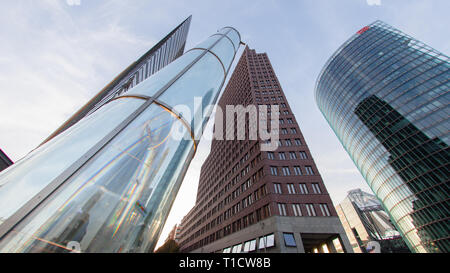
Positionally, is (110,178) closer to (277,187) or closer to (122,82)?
(277,187)

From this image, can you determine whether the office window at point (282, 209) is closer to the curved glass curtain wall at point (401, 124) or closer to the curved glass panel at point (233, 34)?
the curved glass panel at point (233, 34)

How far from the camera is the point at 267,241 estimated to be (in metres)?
21.2

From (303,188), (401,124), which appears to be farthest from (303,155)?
(401,124)

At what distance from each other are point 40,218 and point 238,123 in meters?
45.7

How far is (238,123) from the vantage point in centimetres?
4634

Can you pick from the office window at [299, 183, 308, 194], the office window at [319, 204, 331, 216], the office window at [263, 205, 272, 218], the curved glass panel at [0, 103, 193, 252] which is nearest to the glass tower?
the curved glass panel at [0, 103, 193, 252]

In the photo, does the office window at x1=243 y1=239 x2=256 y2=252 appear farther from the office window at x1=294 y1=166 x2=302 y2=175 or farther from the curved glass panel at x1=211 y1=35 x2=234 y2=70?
the curved glass panel at x1=211 y1=35 x2=234 y2=70

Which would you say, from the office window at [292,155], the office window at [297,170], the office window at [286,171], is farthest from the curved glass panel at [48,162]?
the office window at [292,155]

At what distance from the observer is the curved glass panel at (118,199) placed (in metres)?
1.14

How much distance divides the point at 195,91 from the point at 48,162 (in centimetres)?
187

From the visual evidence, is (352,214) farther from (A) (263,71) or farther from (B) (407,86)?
(A) (263,71)

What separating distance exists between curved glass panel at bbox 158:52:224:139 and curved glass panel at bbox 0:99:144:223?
53 cm

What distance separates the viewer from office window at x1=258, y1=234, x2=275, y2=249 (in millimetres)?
20453
